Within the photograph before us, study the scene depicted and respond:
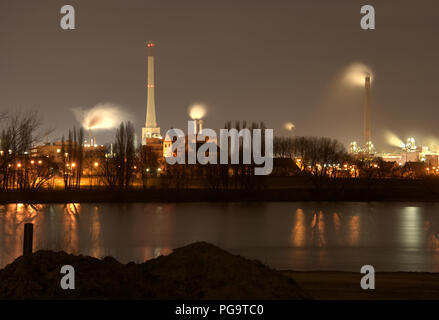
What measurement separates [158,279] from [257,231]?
1934cm

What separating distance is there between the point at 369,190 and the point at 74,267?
4238cm

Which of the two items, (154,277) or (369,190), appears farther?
(369,190)

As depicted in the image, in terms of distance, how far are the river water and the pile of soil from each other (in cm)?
826

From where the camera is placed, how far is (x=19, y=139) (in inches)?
599

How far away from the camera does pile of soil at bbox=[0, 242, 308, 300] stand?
614cm

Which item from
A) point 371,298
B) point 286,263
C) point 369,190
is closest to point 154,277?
point 371,298

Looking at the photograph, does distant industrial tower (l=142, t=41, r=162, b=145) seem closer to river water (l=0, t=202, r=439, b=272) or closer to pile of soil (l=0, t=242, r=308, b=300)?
river water (l=0, t=202, r=439, b=272)

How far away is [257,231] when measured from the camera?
25.6 m

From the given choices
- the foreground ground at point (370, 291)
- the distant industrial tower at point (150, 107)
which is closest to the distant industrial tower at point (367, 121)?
the distant industrial tower at point (150, 107)

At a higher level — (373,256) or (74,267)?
(74,267)

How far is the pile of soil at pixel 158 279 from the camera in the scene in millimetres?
6137

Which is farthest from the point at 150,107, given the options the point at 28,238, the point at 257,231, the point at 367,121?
the point at 28,238

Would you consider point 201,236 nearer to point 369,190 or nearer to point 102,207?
point 102,207

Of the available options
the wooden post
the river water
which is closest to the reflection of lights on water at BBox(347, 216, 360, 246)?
the river water
